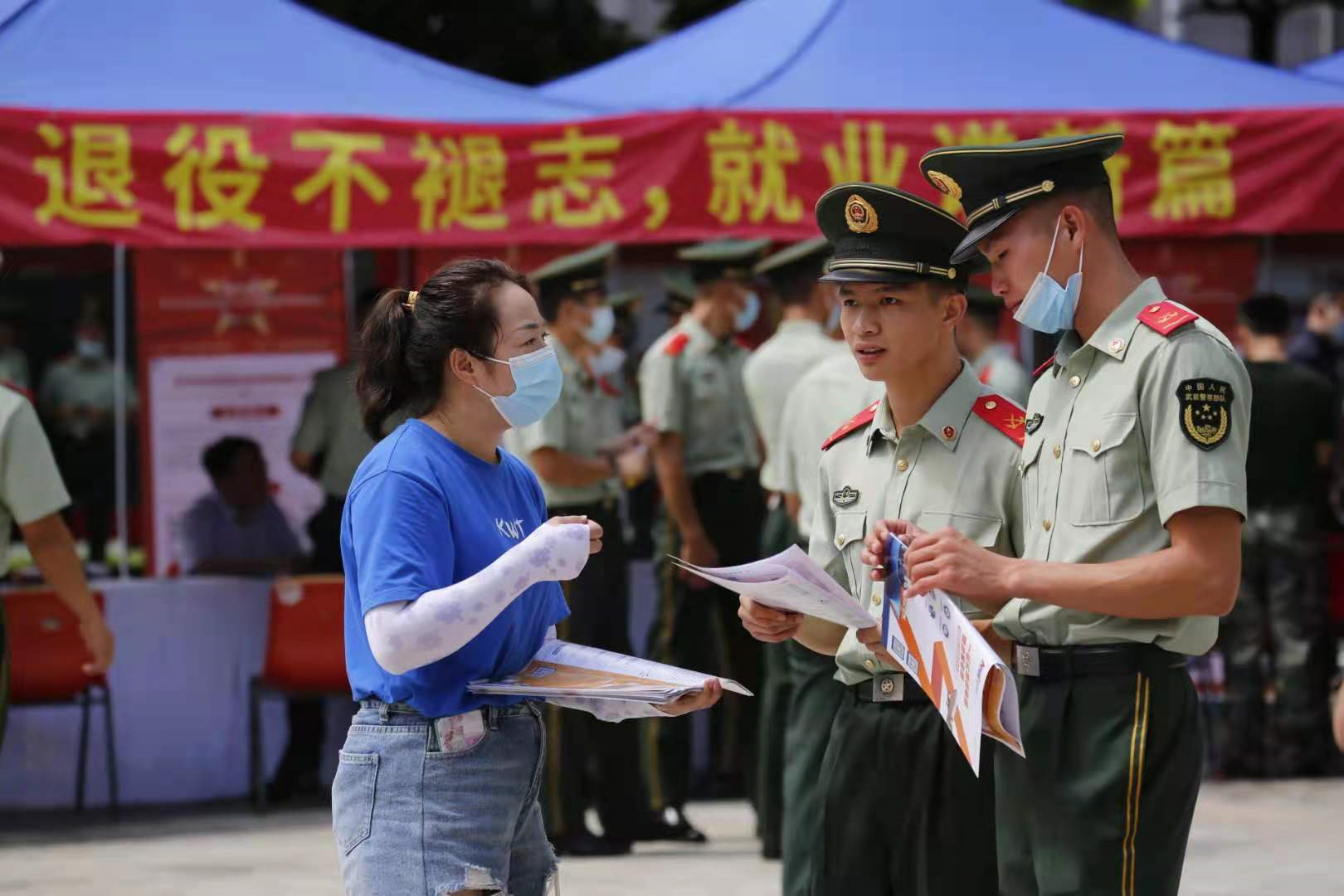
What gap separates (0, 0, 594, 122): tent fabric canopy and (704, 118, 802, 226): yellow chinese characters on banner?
629 millimetres

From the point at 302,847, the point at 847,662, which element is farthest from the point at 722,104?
the point at 847,662

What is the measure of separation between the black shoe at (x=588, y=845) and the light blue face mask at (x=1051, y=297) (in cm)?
432

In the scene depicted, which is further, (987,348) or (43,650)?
(987,348)

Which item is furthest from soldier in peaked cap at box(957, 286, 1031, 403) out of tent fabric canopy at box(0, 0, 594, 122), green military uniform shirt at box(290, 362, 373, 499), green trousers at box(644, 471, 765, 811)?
green military uniform shirt at box(290, 362, 373, 499)

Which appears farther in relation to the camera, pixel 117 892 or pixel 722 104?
pixel 722 104

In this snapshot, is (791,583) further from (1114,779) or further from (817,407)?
(817,407)

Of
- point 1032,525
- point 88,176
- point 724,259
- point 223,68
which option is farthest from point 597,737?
point 1032,525

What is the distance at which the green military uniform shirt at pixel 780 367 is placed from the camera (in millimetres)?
6980

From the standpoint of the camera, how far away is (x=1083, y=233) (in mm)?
3305

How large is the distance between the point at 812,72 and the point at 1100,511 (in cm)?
525

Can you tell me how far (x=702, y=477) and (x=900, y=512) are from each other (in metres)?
3.86

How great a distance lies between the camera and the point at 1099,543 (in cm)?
319

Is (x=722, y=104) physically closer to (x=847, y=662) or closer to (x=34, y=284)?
(x=847, y=662)

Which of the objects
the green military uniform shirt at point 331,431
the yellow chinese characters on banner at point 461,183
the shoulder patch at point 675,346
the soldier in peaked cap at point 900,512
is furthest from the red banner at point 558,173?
the soldier in peaked cap at point 900,512
